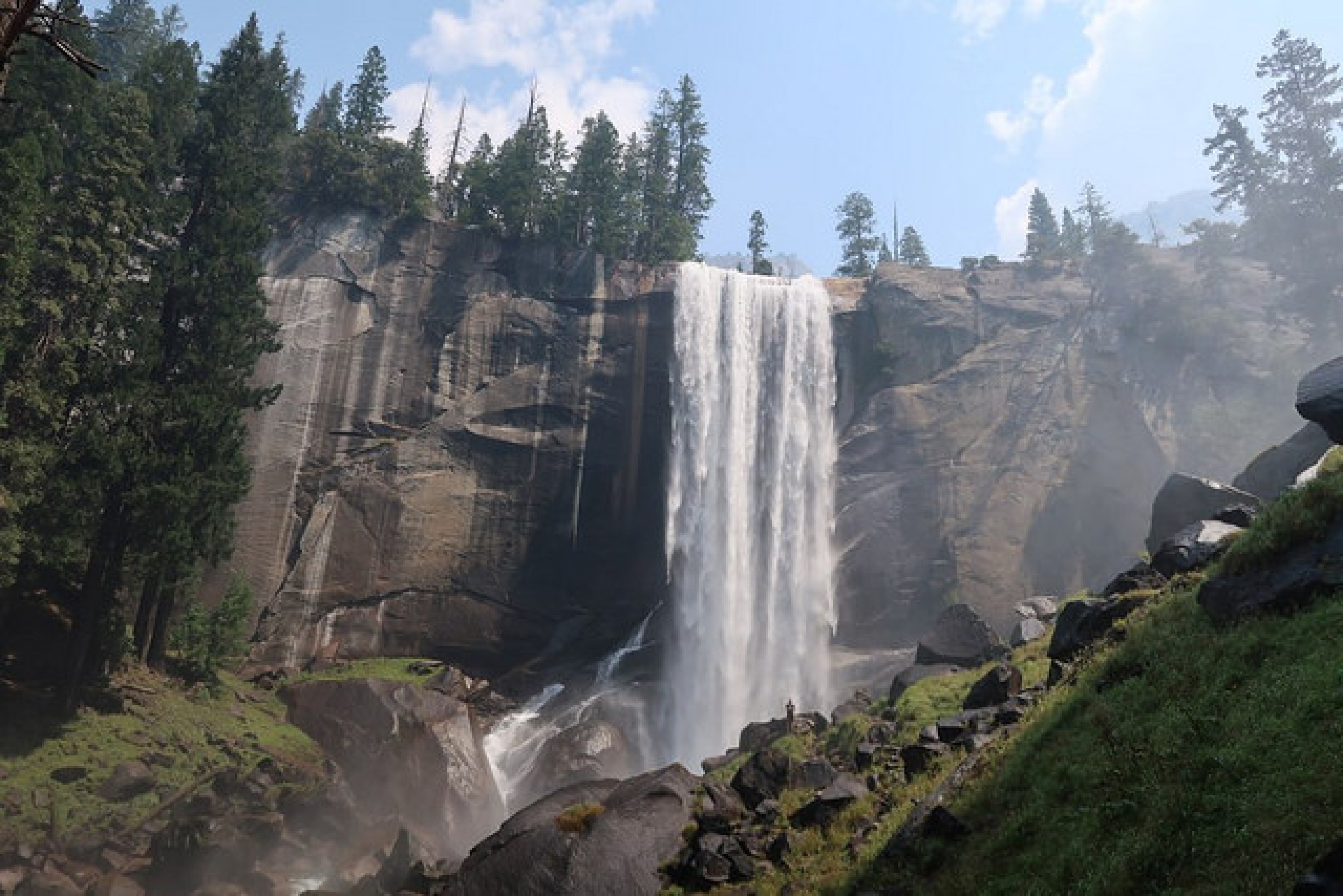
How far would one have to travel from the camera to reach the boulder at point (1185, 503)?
25.8 meters

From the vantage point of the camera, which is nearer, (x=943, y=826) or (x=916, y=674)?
(x=943, y=826)

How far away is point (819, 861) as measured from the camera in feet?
42.0

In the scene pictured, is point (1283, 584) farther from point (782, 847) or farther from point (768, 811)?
point (768, 811)

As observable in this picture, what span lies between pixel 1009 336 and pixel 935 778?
1520 inches

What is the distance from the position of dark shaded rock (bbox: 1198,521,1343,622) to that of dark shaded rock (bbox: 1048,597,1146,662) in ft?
10.0

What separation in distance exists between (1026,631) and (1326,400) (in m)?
12.1

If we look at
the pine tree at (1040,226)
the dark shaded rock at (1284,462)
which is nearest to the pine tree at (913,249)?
the pine tree at (1040,226)

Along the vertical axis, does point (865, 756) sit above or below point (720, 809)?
above

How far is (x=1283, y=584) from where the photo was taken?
36.0ft

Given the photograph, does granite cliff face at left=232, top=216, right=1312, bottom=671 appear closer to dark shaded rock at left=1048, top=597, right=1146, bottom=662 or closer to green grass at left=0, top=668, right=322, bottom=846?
green grass at left=0, top=668, right=322, bottom=846

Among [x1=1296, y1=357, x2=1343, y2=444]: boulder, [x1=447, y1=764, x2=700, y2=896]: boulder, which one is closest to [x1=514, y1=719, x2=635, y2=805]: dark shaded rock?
[x1=447, y1=764, x2=700, y2=896]: boulder

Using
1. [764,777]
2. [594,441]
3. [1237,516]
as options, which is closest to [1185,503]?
[1237,516]

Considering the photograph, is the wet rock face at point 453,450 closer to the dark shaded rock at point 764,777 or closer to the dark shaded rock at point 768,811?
the dark shaded rock at point 764,777

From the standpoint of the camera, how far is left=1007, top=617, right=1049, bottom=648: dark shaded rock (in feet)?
78.5
